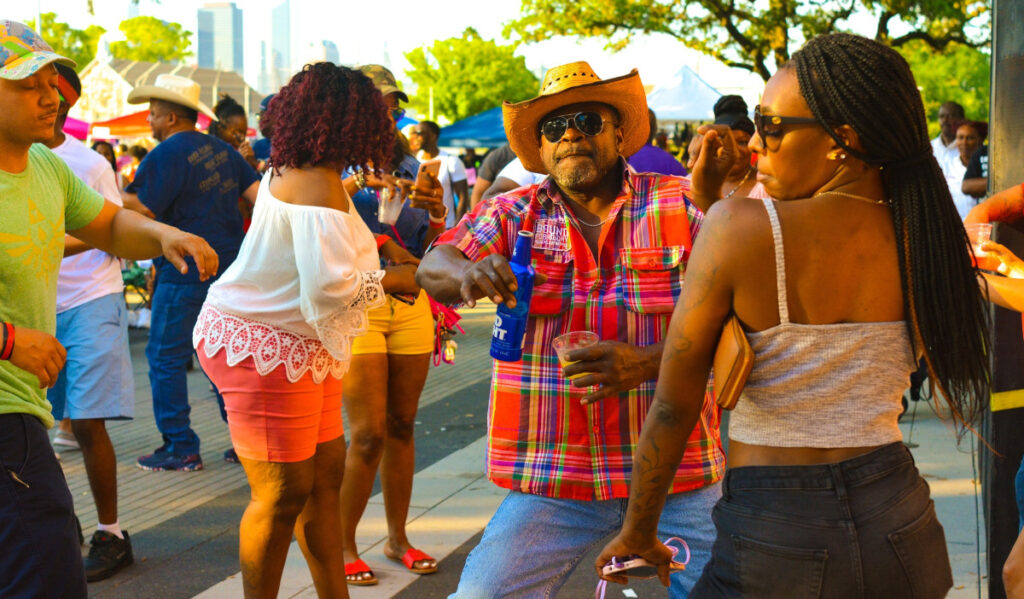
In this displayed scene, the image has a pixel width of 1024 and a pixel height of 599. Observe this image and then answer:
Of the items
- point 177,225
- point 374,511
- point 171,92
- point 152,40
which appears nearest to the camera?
point 374,511

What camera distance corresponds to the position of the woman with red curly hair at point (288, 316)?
3.75m

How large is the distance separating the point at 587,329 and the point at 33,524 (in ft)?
5.20

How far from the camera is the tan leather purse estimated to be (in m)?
2.17

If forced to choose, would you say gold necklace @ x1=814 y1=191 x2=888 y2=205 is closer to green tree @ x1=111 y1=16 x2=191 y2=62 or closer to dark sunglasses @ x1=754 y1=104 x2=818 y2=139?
dark sunglasses @ x1=754 y1=104 x2=818 y2=139

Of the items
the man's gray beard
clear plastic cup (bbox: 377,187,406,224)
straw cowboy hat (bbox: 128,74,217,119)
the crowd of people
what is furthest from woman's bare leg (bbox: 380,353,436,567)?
straw cowboy hat (bbox: 128,74,217,119)

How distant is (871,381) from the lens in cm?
220

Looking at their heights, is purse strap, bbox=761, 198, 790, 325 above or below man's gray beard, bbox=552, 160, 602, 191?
below

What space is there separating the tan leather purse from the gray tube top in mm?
37

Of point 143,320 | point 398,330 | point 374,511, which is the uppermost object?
point 398,330

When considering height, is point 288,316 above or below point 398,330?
above

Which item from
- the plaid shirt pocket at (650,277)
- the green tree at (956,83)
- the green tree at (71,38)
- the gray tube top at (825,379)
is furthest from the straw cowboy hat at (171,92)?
→ the green tree at (956,83)

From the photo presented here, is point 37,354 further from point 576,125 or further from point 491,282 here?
point 576,125

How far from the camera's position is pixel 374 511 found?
19.4ft

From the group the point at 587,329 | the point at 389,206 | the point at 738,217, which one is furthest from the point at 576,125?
the point at 389,206
